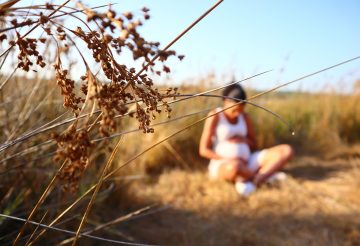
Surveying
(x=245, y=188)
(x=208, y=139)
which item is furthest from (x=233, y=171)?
(x=208, y=139)

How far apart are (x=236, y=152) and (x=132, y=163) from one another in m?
1.11

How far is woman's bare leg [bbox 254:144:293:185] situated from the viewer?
3572mm

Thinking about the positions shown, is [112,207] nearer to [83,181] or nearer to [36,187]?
[83,181]

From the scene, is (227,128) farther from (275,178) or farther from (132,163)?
(132,163)

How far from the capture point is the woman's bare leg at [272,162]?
141 inches

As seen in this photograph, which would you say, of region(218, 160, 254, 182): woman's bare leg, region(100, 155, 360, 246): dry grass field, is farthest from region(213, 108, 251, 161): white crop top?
region(100, 155, 360, 246): dry grass field

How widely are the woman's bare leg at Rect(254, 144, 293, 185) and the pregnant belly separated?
0.62 ft

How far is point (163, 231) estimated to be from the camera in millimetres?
2494

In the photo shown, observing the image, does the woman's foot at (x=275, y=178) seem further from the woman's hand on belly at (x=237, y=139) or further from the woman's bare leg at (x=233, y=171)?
the woman's hand on belly at (x=237, y=139)

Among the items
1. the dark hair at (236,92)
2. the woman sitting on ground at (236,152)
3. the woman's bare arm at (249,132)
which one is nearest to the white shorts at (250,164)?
the woman sitting on ground at (236,152)

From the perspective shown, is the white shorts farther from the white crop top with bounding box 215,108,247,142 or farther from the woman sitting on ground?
the white crop top with bounding box 215,108,247,142

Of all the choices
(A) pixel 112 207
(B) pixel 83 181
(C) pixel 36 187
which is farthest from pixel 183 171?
(C) pixel 36 187

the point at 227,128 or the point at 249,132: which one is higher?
the point at 227,128

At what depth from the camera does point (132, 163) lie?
3.01 metres
